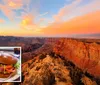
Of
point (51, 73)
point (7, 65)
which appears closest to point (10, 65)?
point (7, 65)

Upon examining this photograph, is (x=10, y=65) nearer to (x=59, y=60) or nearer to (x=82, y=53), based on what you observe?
(x=59, y=60)

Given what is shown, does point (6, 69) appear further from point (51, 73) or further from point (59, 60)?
point (59, 60)

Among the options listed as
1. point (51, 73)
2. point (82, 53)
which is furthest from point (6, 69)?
point (82, 53)

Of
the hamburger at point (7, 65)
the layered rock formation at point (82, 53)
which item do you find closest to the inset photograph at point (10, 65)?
the hamburger at point (7, 65)

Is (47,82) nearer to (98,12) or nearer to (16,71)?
(16,71)

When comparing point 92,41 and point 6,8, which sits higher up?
point 6,8

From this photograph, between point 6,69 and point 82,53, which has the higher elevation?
point 82,53

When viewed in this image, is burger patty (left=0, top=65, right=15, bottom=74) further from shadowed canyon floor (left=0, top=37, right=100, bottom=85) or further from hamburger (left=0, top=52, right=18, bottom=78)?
shadowed canyon floor (left=0, top=37, right=100, bottom=85)

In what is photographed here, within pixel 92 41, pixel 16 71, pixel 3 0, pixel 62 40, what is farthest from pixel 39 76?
pixel 3 0
